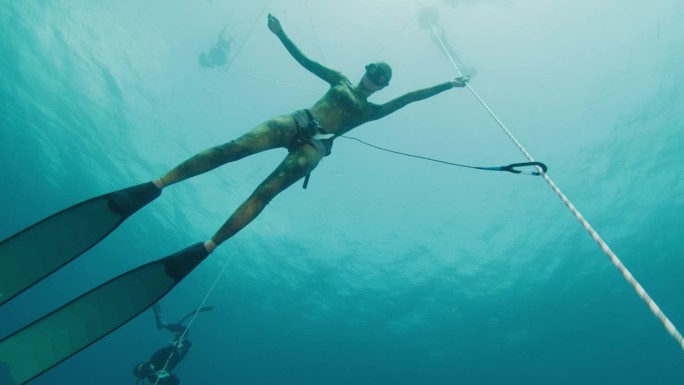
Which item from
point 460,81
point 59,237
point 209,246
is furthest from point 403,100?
point 59,237

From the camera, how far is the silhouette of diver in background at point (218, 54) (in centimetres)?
1777

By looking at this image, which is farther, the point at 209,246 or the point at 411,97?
the point at 411,97

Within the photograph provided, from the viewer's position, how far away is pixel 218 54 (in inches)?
730

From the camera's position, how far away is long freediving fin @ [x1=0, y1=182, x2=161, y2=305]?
10.7ft

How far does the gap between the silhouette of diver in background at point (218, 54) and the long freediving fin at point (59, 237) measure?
53.9 feet

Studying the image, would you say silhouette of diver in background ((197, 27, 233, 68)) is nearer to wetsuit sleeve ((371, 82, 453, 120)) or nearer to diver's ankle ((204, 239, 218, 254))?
wetsuit sleeve ((371, 82, 453, 120))

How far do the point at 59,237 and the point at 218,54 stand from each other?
17.3 meters

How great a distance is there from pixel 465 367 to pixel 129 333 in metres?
50.6

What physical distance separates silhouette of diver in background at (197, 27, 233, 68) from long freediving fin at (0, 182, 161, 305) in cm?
1644

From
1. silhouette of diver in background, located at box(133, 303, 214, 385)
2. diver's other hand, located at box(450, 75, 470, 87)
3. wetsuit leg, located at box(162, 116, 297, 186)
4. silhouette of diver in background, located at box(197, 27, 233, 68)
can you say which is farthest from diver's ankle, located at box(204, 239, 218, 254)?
silhouette of diver in background, located at box(197, 27, 233, 68)

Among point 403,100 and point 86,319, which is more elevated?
point 403,100

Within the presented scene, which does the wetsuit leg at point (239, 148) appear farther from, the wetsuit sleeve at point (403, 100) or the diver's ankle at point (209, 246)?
the wetsuit sleeve at point (403, 100)

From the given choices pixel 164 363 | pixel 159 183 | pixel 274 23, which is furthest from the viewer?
pixel 164 363

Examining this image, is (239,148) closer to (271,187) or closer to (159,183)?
(271,187)
